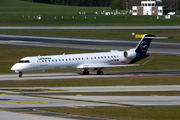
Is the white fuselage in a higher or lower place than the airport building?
lower

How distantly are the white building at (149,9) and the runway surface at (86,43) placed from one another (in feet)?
310

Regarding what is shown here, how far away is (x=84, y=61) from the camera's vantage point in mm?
47906

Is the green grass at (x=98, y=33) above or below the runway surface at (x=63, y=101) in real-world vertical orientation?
above

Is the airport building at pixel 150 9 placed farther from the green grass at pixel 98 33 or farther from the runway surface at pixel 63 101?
the runway surface at pixel 63 101

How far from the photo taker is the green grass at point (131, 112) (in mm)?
24234

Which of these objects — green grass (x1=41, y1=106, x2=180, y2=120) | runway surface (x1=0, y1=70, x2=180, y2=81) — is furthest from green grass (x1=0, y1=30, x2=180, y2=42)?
green grass (x1=41, y1=106, x2=180, y2=120)

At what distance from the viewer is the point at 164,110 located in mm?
26344

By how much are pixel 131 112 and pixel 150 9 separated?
158835mm

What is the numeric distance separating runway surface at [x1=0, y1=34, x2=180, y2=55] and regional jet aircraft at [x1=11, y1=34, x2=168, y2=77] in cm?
2034

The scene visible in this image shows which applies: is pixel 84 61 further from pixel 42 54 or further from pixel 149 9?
pixel 149 9

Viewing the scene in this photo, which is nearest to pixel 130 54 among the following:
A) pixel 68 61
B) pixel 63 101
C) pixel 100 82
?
pixel 68 61

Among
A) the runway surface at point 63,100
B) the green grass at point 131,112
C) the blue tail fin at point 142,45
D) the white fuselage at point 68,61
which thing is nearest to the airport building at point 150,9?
the blue tail fin at point 142,45

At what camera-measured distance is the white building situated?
17625 cm

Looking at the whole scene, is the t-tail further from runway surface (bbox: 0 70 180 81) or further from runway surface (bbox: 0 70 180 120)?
runway surface (bbox: 0 70 180 120)
